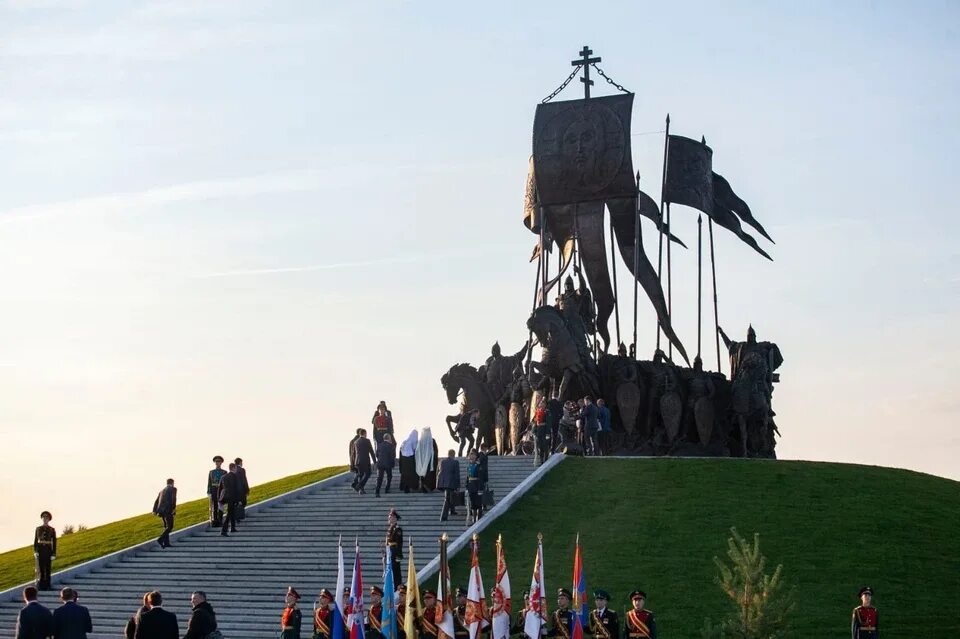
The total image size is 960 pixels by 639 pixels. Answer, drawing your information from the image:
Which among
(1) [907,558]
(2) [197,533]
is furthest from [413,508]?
(1) [907,558]

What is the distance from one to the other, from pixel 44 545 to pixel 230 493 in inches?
167

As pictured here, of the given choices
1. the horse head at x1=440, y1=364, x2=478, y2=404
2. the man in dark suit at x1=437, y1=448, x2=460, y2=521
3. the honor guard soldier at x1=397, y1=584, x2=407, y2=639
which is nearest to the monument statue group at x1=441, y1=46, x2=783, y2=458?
the horse head at x1=440, y1=364, x2=478, y2=404

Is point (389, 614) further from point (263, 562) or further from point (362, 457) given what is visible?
point (362, 457)

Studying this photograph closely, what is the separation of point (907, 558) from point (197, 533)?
13.8m

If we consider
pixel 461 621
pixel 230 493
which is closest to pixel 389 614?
pixel 461 621

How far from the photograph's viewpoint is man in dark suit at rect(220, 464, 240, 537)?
1194 inches

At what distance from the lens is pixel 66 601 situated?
17844 millimetres

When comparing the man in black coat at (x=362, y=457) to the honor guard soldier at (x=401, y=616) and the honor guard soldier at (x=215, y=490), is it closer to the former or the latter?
the honor guard soldier at (x=215, y=490)

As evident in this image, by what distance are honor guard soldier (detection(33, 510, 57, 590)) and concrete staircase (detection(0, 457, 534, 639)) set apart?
518mm

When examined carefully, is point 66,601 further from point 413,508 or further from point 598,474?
point 598,474

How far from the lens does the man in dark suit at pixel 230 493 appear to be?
99.5 feet

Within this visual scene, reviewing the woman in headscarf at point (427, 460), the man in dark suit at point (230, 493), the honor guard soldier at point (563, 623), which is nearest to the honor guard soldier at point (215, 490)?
the man in dark suit at point (230, 493)

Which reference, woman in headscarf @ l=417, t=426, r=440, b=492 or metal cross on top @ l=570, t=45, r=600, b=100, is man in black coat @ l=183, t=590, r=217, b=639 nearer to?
woman in headscarf @ l=417, t=426, r=440, b=492

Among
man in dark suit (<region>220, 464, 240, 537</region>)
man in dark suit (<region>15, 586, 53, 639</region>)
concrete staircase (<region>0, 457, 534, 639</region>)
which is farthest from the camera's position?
man in dark suit (<region>220, 464, 240, 537</region>)
